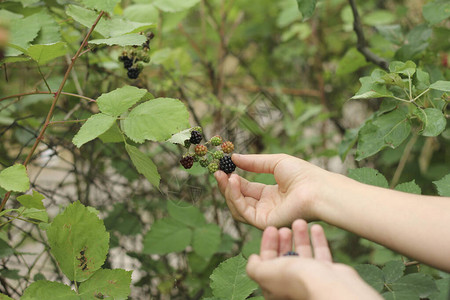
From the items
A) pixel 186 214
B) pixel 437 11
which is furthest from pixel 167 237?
pixel 437 11

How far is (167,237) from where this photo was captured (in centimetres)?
122

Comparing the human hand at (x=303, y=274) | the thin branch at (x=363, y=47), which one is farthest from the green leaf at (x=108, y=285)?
the thin branch at (x=363, y=47)

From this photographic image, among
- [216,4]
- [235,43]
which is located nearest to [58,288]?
[216,4]

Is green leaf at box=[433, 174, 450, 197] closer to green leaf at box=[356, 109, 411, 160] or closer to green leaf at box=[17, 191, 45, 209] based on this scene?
green leaf at box=[356, 109, 411, 160]

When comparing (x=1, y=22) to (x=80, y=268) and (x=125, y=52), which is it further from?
(x=80, y=268)

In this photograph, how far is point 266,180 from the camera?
1.12 meters

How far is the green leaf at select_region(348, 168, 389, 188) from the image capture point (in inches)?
36.9

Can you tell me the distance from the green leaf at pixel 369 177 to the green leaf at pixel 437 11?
456 millimetres

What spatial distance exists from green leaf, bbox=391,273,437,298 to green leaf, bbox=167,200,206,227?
2.00 feet

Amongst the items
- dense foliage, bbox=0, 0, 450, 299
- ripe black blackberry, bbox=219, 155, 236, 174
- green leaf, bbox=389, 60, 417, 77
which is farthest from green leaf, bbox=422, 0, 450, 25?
ripe black blackberry, bbox=219, 155, 236, 174

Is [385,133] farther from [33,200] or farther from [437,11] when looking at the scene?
[33,200]

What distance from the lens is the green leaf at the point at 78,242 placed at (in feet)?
2.55

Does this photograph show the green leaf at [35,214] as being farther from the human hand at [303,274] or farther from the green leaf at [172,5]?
the green leaf at [172,5]

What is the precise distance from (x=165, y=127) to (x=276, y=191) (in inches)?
13.0
